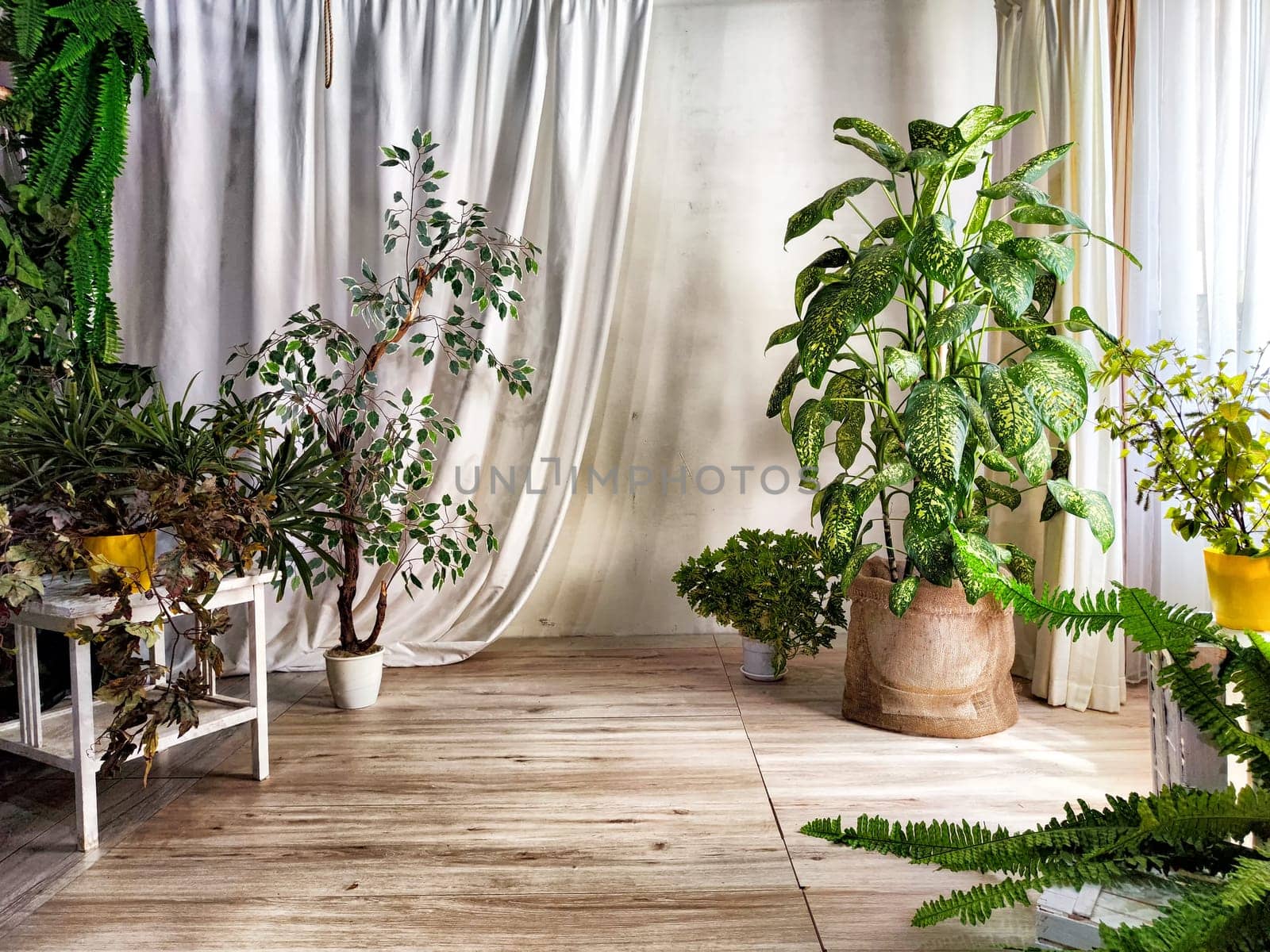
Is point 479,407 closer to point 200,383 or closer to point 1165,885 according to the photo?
point 200,383

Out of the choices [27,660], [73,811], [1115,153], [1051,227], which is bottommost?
[73,811]

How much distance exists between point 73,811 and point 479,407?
1.56 meters

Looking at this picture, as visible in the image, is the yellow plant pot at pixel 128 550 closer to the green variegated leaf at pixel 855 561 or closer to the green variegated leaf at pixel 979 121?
the green variegated leaf at pixel 855 561

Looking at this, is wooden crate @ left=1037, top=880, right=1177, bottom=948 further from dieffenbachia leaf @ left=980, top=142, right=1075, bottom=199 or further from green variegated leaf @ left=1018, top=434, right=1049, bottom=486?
dieffenbachia leaf @ left=980, top=142, right=1075, bottom=199

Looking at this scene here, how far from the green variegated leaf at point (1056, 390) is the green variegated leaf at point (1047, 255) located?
202mm

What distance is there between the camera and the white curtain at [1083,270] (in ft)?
7.67

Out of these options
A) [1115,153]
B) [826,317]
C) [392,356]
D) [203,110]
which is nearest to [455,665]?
[392,356]

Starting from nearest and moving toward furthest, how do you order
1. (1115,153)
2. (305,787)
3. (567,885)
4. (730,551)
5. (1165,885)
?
(1165,885), (567,885), (305,787), (1115,153), (730,551)

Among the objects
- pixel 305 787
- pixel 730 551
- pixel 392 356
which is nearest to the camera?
pixel 305 787

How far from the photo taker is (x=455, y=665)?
2.85 metres

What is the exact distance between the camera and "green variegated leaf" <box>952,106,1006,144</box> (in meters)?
2.07

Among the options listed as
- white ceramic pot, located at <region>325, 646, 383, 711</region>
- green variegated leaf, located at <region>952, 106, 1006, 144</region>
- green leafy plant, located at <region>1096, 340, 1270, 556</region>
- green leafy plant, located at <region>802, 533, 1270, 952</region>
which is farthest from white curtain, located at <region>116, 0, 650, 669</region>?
green leafy plant, located at <region>802, 533, 1270, 952</region>

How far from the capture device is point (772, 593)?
2.55m

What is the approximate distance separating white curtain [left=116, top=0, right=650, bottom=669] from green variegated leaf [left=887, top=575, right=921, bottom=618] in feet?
3.96
